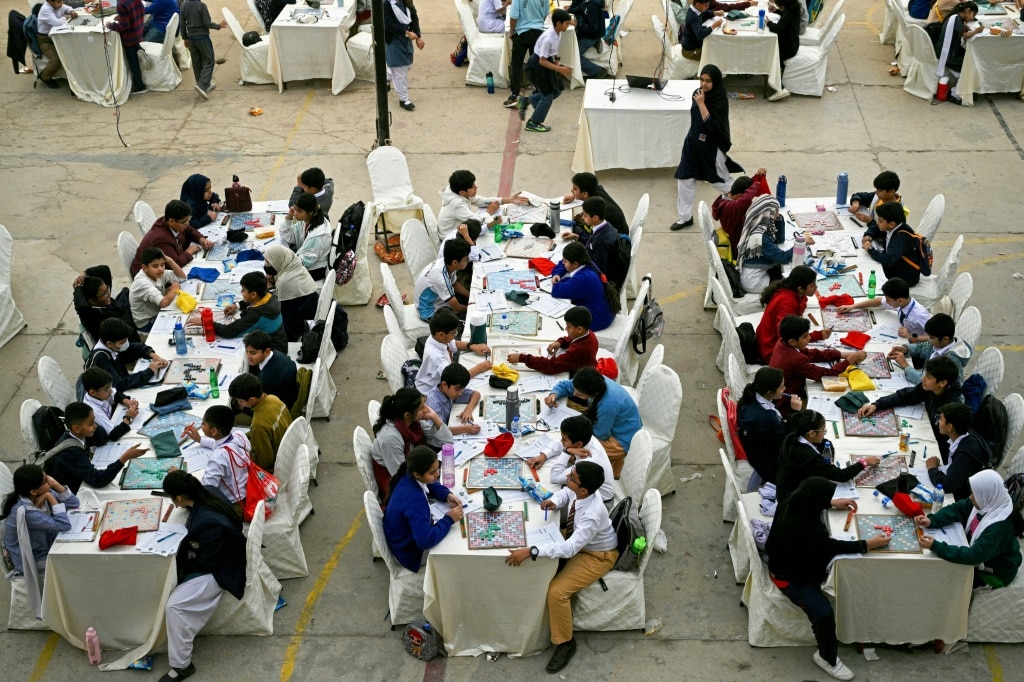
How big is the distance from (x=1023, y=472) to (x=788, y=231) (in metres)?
3.64

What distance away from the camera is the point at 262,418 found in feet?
27.2

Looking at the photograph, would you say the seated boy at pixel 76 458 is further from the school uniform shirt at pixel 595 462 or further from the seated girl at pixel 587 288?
the seated girl at pixel 587 288

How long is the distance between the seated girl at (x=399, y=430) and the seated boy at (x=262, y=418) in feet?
2.69

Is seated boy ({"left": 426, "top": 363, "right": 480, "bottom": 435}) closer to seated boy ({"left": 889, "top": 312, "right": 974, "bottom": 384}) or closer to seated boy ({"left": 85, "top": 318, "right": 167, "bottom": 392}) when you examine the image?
seated boy ({"left": 85, "top": 318, "right": 167, "bottom": 392})

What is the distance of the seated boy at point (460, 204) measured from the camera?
35.4 feet

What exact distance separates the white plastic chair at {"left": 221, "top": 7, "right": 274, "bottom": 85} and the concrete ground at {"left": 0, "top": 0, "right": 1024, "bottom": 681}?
281mm

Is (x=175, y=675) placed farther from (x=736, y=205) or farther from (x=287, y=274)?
(x=736, y=205)

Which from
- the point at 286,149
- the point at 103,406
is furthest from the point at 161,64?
the point at 103,406

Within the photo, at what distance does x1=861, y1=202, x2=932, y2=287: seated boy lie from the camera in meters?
10.1

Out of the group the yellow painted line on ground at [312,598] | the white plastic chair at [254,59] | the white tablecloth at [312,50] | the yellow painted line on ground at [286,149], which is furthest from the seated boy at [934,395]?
the white plastic chair at [254,59]

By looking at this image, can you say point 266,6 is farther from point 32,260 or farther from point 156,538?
point 156,538

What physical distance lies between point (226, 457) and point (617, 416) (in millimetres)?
2747

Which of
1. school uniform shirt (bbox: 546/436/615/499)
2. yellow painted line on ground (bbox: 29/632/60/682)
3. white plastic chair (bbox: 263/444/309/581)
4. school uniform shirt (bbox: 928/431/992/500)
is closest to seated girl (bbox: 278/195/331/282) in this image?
white plastic chair (bbox: 263/444/309/581)

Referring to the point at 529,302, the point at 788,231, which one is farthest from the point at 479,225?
the point at 788,231
